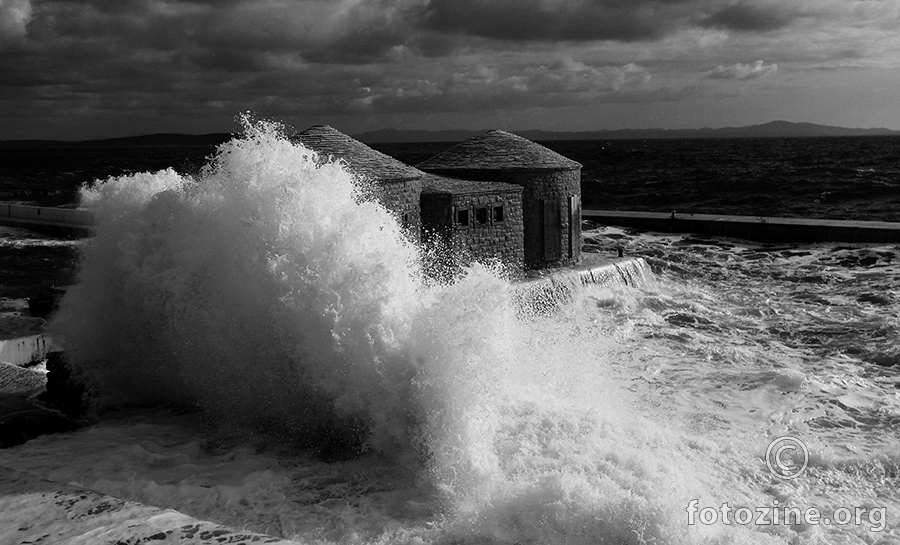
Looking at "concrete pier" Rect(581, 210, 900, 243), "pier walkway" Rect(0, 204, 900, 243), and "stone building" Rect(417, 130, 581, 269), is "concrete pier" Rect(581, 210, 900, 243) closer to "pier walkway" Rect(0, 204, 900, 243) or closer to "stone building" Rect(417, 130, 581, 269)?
"pier walkway" Rect(0, 204, 900, 243)

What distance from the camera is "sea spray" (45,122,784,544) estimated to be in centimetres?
752

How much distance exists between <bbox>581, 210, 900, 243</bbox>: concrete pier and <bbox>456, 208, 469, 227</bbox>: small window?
15446mm

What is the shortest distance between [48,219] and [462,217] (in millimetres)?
25931

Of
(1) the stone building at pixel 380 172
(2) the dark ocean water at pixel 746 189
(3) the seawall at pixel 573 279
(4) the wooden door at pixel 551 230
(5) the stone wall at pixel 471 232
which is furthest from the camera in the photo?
(2) the dark ocean water at pixel 746 189

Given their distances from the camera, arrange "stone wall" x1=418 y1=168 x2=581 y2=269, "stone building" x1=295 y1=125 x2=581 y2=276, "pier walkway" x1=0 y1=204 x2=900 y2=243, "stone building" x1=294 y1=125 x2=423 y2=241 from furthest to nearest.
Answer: "pier walkway" x1=0 y1=204 x2=900 y2=243 < "stone wall" x1=418 y1=168 x2=581 y2=269 < "stone building" x1=295 y1=125 x2=581 y2=276 < "stone building" x1=294 y1=125 x2=423 y2=241

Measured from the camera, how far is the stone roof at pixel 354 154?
14375 millimetres

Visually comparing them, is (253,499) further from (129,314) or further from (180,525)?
(129,314)

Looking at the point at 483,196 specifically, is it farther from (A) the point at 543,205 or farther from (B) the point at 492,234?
(A) the point at 543,205

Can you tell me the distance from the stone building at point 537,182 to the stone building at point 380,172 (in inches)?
158

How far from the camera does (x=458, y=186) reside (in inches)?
674

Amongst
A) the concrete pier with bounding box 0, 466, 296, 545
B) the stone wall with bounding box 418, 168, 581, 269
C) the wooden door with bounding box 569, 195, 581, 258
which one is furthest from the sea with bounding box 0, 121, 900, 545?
the wooden door with bounding box 569, 195, 581, 258

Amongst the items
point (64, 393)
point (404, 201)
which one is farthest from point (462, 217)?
point (64, 393)

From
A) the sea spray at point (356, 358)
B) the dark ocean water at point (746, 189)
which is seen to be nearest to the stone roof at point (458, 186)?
the sea spray at point (356, 358)

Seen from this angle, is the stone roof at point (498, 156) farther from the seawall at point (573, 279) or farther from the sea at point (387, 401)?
the sea at point (387, 401)
